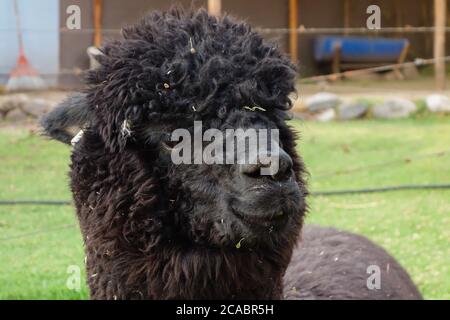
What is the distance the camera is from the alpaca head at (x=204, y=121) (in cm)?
222

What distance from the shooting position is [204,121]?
233 centimetres

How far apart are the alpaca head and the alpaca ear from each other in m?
0.04

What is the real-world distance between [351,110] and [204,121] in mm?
11786

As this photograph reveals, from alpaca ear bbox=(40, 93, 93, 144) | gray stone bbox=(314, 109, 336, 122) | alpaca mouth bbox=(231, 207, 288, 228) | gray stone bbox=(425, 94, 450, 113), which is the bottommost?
gray stone bbox=(314, 109, 336, 122)

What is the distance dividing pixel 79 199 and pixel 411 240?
14.6 feet

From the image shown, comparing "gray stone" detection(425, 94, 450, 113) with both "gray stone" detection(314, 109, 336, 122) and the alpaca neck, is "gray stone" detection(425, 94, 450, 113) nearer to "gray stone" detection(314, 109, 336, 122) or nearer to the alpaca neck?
"gray stone" detection(314, 109, 336, 122)

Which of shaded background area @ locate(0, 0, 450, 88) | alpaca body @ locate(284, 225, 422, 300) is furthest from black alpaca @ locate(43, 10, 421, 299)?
shaded background area @ locate(0, 0, 450, 88)

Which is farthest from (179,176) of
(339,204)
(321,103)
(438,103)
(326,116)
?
(438,103)

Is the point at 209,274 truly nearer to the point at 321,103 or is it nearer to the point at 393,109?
the point at 321,103

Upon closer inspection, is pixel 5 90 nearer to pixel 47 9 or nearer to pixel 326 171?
pixel 47 9

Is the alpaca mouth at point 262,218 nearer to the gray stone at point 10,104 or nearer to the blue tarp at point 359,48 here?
the gray stone at point 10,104

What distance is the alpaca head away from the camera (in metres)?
2.22

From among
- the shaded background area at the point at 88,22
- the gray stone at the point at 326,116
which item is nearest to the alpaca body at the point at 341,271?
the shaded background area at the point at 88,22
